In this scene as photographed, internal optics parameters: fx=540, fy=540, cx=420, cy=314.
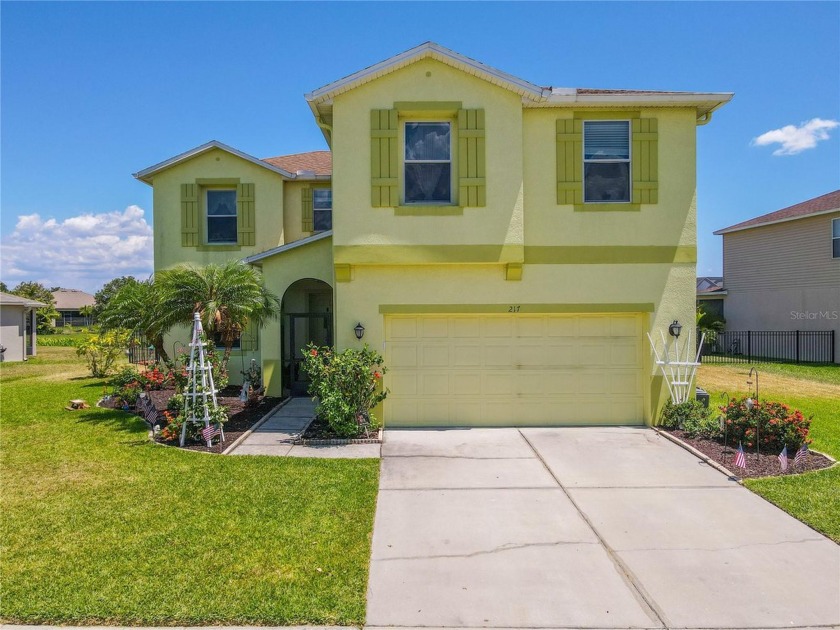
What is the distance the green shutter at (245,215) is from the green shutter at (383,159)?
684 cm

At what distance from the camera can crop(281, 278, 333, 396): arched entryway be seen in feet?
47.0

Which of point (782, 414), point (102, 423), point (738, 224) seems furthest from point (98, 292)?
point (782, 414)

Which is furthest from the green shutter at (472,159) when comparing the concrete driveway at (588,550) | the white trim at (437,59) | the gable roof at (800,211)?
the gable roof at (800,211)

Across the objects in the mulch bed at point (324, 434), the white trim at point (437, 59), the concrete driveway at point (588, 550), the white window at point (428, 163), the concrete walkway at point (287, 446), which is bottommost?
the concrete driveway at point (588, 550)

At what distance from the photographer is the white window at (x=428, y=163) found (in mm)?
10156

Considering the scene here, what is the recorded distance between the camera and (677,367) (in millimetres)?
10281

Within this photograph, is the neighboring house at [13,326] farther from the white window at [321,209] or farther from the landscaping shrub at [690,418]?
the landscaping shrub at [690,418]

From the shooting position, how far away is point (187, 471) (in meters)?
7.57

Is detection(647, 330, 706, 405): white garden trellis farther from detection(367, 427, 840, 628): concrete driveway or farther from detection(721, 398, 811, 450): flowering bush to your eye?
detection(367, 427, 840, 628): concrete driveway

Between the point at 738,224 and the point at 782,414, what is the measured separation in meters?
22.0

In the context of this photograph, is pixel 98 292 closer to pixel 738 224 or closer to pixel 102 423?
pixel 102 423

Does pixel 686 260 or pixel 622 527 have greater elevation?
pixel 686 260

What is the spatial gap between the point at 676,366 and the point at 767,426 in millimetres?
2045

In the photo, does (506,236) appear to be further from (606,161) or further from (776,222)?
(776,222)
